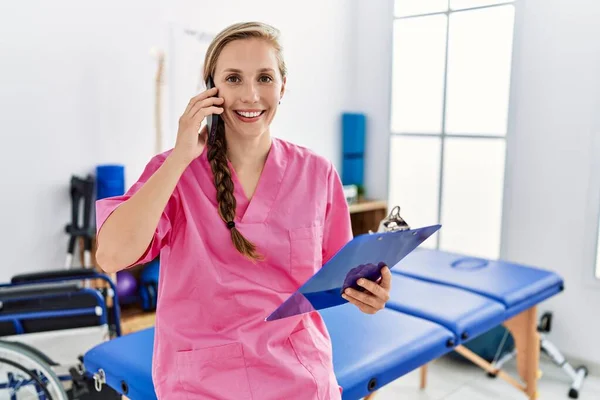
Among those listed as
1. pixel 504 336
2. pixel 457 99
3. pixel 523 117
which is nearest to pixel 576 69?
pixel 523 117

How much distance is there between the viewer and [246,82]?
1188mm

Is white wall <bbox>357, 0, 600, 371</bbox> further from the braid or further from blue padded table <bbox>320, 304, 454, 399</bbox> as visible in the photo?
the braid

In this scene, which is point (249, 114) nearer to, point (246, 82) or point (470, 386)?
point (246, 82)

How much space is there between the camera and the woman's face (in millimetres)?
1182

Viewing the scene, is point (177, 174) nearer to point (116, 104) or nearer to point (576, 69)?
point (116, 104)

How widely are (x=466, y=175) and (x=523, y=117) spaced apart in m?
0.50

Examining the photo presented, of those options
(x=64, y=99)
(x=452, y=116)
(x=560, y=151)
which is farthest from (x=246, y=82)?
(x=452, y=116)

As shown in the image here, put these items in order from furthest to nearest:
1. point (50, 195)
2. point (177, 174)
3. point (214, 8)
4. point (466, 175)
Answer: point (466, 175)
point (214, 8)
point (50, 195)
point (177, 174)

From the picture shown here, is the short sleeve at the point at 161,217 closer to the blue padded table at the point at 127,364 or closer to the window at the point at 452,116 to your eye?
the blue padded table at the point at 127,364

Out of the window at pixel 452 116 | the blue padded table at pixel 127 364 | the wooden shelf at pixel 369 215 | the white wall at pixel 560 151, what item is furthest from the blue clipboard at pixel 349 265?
the wooden shelf at pixel 369 215

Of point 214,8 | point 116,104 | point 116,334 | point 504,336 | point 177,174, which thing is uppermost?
point 214,8

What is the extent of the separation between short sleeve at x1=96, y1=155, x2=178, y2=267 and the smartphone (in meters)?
0.11

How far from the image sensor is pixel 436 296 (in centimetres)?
226

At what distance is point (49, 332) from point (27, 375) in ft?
0.74
